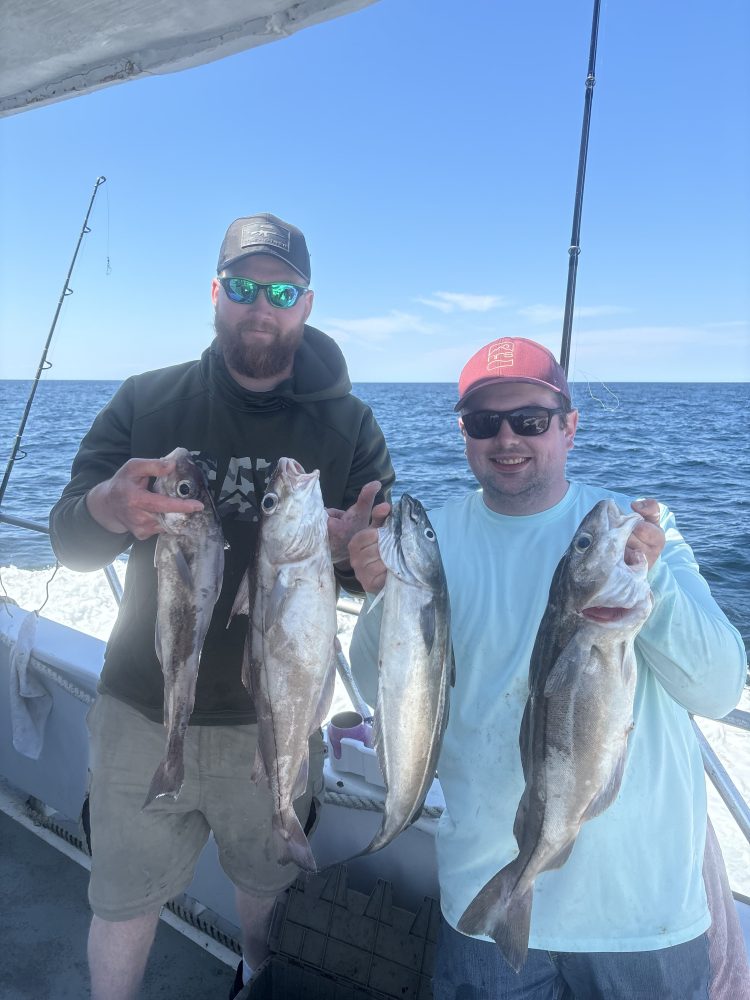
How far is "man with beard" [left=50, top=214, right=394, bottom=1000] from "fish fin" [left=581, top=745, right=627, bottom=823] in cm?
122

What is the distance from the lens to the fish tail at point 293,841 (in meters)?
2.33

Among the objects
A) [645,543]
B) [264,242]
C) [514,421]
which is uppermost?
[264,242]

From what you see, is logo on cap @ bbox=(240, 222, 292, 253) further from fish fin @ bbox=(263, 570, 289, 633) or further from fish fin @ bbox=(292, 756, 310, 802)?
fish fin @ bbox=(292, 756, 310, 802)

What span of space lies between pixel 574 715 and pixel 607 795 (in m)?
0.28

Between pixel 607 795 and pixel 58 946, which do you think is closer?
pixel 607 795

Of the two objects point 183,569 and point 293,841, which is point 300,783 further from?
point 183,569

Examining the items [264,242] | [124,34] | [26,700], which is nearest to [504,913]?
[264,242]

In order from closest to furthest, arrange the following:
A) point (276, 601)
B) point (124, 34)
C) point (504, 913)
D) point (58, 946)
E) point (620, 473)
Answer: point (504, 913) < point (276, 601) < point (124, 34) < point (58, 946) < point (620, 473)

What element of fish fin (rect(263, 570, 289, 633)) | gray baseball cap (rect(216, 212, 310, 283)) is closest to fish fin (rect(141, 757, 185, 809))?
fish fin (rect(263, 570, 289, 633))

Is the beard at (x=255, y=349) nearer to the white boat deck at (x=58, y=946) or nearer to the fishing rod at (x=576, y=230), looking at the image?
the fishing rod at (x=576, y=230)

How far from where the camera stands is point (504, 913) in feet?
6.75

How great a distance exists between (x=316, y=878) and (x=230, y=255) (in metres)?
2.76

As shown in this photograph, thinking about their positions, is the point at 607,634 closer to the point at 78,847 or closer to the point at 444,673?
the point at 444,673

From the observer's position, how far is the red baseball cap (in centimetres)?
248
